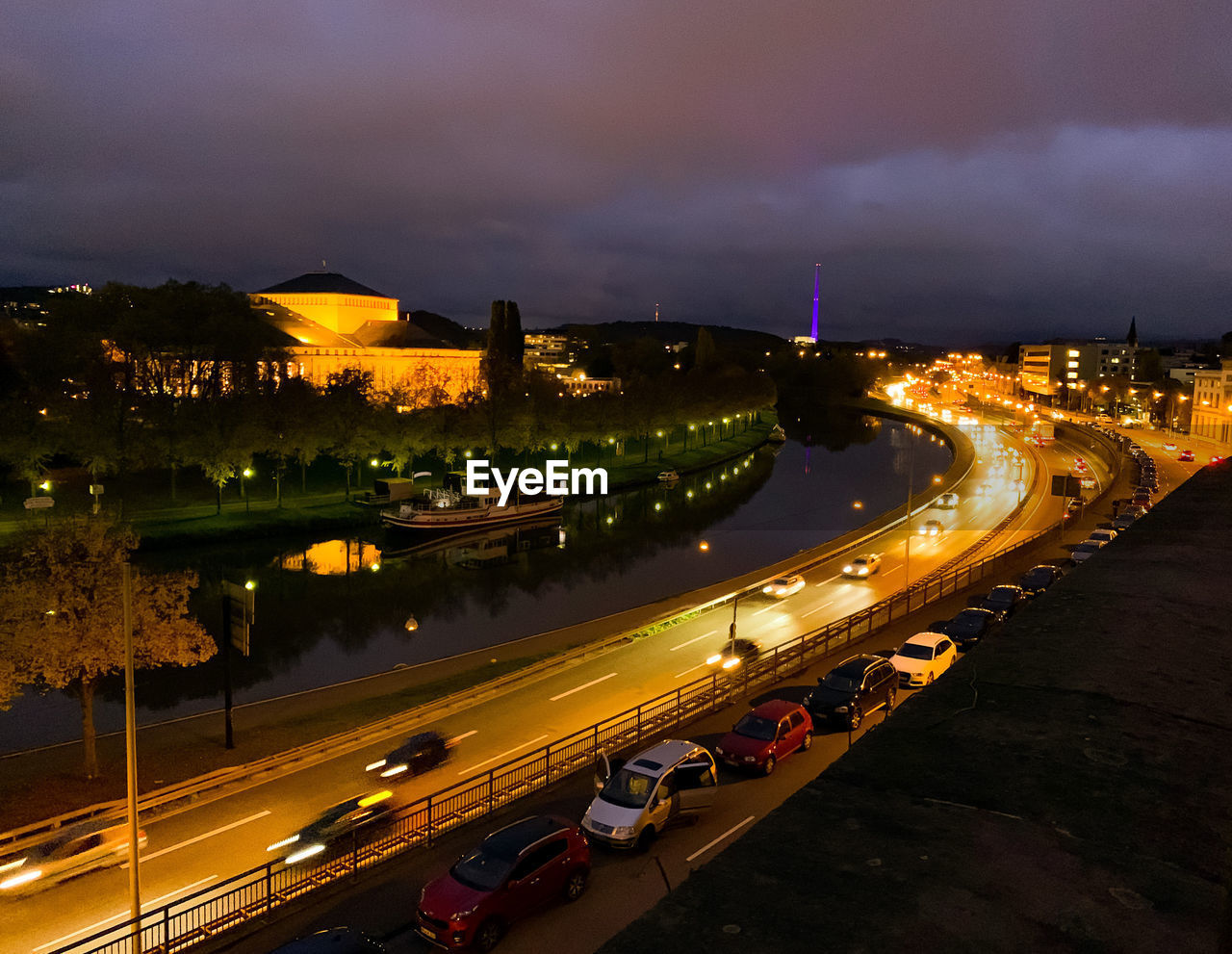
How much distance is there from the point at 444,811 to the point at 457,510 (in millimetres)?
39329

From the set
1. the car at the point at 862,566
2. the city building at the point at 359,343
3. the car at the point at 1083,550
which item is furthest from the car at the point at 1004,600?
the city building at the point at 359,343

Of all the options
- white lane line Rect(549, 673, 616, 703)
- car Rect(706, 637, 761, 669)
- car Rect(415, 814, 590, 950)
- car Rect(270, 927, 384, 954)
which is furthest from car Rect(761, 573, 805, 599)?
car Rect(270, 927, 384, 954)

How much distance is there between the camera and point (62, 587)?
58.1 ft

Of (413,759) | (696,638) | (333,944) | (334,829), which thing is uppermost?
(333,944)

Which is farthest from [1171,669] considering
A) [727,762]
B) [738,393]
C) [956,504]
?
[738,393]

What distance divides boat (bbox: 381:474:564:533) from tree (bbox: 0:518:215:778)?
3221 cm

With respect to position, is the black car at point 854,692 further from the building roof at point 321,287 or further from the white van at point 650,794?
the building roof at point 321,287

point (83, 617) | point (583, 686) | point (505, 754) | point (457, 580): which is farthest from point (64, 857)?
point (457, 580)

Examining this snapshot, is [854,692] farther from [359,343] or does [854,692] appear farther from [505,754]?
[359,343]

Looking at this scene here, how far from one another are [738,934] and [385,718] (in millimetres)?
20355

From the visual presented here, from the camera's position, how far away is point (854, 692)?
18.0 m

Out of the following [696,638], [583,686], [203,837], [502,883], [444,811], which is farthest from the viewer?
[696,638]

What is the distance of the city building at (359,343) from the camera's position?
98.2 meters

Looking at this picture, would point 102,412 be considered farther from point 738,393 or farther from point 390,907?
point 738,393
